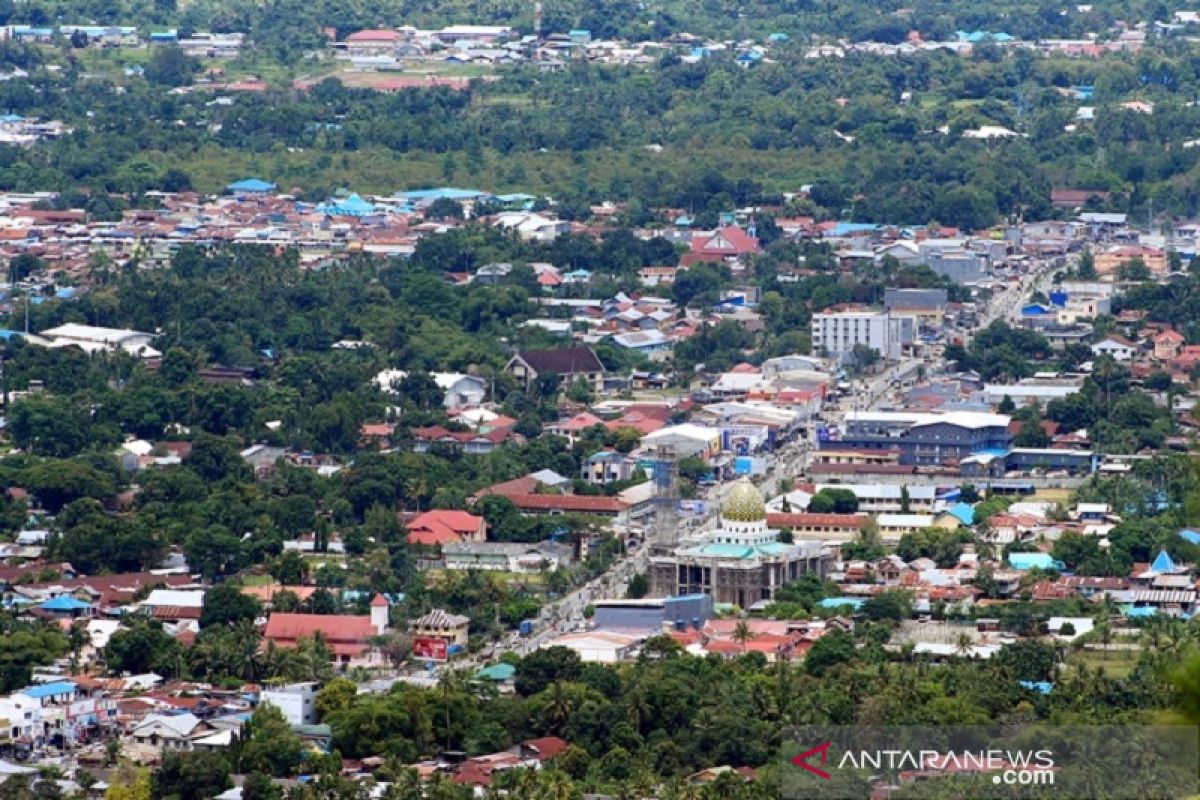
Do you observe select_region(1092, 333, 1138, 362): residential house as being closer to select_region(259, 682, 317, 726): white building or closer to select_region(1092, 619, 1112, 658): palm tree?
select_region(1092, 619, 1112, 658): palm tree

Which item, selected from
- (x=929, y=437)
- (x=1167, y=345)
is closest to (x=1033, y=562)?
(x=929, y=437)

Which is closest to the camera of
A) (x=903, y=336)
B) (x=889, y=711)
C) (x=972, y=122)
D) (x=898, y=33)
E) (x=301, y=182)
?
(x=889, y=711)

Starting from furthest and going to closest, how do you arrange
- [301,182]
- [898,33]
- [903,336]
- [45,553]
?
[898,33], [301,182], [903,336], [45,553]

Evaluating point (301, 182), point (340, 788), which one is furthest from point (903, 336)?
point (340, 788)

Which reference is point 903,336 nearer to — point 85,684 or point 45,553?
point 45,553

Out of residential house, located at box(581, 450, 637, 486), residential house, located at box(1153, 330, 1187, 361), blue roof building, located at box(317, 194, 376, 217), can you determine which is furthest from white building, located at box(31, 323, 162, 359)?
residential house, located at box(1153, 330, 1187, 361)

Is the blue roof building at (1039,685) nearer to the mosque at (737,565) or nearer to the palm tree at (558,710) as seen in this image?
the palm tree at (558,710)

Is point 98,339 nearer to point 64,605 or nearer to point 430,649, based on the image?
point 64,605
